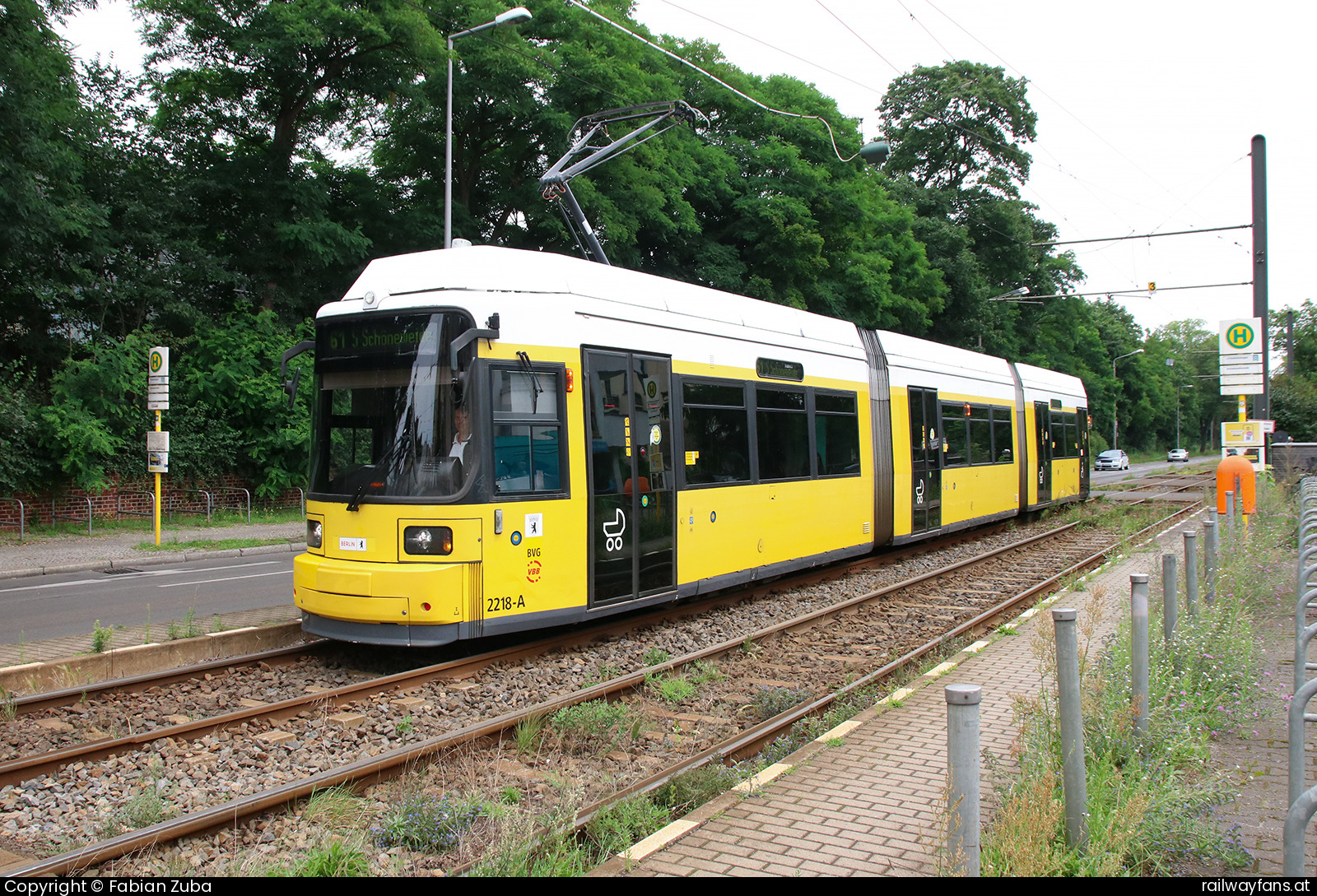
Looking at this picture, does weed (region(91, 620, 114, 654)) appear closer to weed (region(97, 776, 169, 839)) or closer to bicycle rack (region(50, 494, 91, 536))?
weed (region(97, 776, 169, 839))

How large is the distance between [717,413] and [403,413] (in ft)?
12.7

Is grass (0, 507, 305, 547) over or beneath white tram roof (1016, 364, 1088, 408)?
beneath

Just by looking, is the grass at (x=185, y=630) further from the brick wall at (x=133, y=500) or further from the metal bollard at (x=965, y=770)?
the brick wall at (x=133, y=500)

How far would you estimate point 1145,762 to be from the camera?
482 centimetres

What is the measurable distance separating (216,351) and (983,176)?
44.0 m

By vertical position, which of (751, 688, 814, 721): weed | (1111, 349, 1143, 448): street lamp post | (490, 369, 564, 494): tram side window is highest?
(1111, 349, 1143, 448): street lamp post

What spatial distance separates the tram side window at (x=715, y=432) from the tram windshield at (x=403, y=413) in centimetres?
292

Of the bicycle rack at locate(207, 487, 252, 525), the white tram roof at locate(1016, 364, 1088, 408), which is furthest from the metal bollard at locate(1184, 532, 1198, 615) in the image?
the bicycle rack at locate(207, 487, 252, 525)

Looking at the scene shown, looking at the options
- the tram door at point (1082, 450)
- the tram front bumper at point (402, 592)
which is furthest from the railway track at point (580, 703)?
the tram door at point (1082, 450)

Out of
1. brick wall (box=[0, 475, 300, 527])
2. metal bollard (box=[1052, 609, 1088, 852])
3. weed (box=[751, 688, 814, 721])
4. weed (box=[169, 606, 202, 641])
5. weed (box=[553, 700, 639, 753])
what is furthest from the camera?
brick wall (box=[0, 475, 300, 527])

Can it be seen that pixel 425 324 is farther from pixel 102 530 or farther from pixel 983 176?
pixel 983 176

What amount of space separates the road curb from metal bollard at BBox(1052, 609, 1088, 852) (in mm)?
16529

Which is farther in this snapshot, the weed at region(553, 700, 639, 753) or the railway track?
the weed at region(553, 700, 639, 753)

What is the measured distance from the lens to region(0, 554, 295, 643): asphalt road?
10.5 metres
